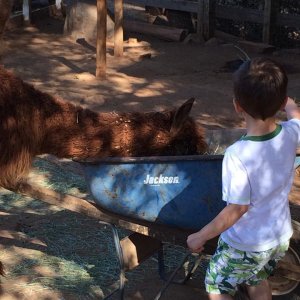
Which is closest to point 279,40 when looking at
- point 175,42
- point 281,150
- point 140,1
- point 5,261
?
point 175,42

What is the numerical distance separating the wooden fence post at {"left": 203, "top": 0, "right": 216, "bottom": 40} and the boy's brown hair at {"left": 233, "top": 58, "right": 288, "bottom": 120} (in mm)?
10342

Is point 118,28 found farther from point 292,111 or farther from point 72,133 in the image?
point 292,111

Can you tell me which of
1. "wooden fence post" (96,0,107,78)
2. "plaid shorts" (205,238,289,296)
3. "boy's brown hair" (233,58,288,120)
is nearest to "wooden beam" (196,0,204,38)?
"wooden fence post" (96,0,107,78)

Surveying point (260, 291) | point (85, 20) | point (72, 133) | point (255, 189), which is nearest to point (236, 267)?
point (260, 291)

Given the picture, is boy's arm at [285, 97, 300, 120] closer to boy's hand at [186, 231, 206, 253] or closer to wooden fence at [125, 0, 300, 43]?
boy's hand at [186, 231, 206, 253]

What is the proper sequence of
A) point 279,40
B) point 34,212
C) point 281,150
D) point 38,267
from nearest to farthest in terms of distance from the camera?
point 281,150
point 38,267
point 34,212
point 279,40

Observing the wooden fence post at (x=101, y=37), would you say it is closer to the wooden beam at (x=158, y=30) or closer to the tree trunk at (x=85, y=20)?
Result: the tree trunk at (x=85, y=20)

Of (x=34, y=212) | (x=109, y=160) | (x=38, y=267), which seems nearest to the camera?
(x=109, y=160)

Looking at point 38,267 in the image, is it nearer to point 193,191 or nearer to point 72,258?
point 72,258

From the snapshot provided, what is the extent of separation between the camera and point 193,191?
2.88 metres

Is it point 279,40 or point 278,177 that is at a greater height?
point 278,177

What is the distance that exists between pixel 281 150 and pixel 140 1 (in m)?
11.2

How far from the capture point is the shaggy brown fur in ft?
9.98

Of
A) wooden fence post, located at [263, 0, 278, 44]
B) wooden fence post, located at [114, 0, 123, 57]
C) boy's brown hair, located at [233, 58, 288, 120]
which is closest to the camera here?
boy's brown hair, located at [233, 58, 288, 120]
